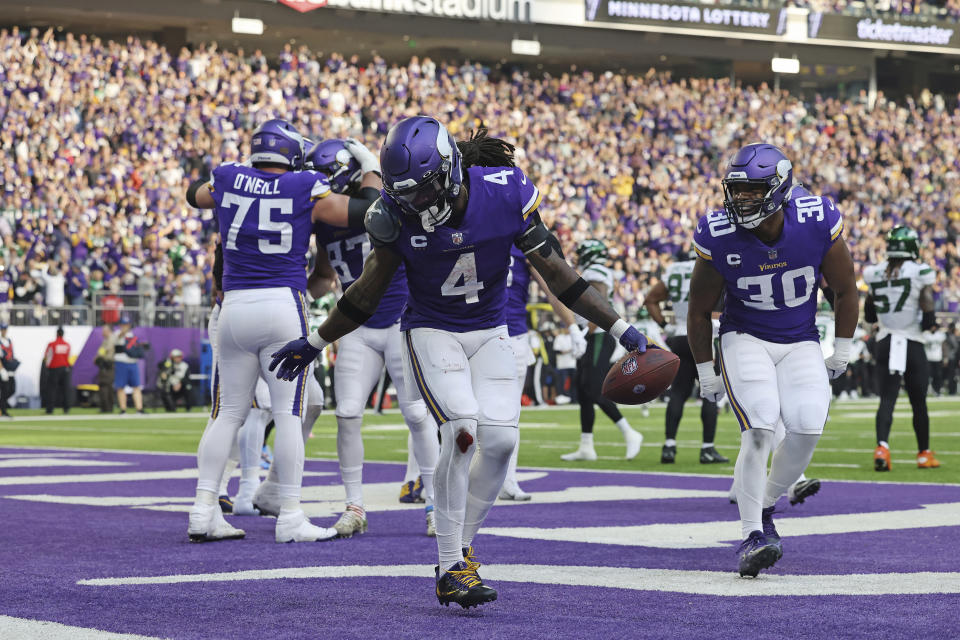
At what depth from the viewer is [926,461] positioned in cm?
1205

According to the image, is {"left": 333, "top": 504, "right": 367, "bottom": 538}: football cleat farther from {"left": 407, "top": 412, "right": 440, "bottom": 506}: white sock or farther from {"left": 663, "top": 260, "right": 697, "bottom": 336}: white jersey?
{"left": 663, "top": 260, "right": 697, "bottom": 336}: white jersey

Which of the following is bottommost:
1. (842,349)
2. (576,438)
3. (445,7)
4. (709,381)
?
(576,438)

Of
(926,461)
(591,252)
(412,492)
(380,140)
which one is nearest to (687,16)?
(380,140)

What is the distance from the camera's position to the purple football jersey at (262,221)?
732 cm

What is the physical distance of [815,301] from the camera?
22.1ft

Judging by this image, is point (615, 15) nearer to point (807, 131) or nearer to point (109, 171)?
point (807, 131)

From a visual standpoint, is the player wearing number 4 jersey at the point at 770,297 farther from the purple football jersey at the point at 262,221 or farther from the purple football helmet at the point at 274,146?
the purple football helmet at the point at 274,146

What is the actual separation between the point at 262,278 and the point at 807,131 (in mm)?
36439

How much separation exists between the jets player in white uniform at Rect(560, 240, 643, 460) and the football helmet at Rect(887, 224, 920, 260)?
94.4 inches

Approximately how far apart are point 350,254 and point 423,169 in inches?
116

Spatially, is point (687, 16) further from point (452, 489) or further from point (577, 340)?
point (452, 489)

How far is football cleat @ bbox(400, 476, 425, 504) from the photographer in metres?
9.37

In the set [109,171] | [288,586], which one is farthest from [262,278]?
[109,171]

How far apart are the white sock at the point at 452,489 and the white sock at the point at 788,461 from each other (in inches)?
68.4
